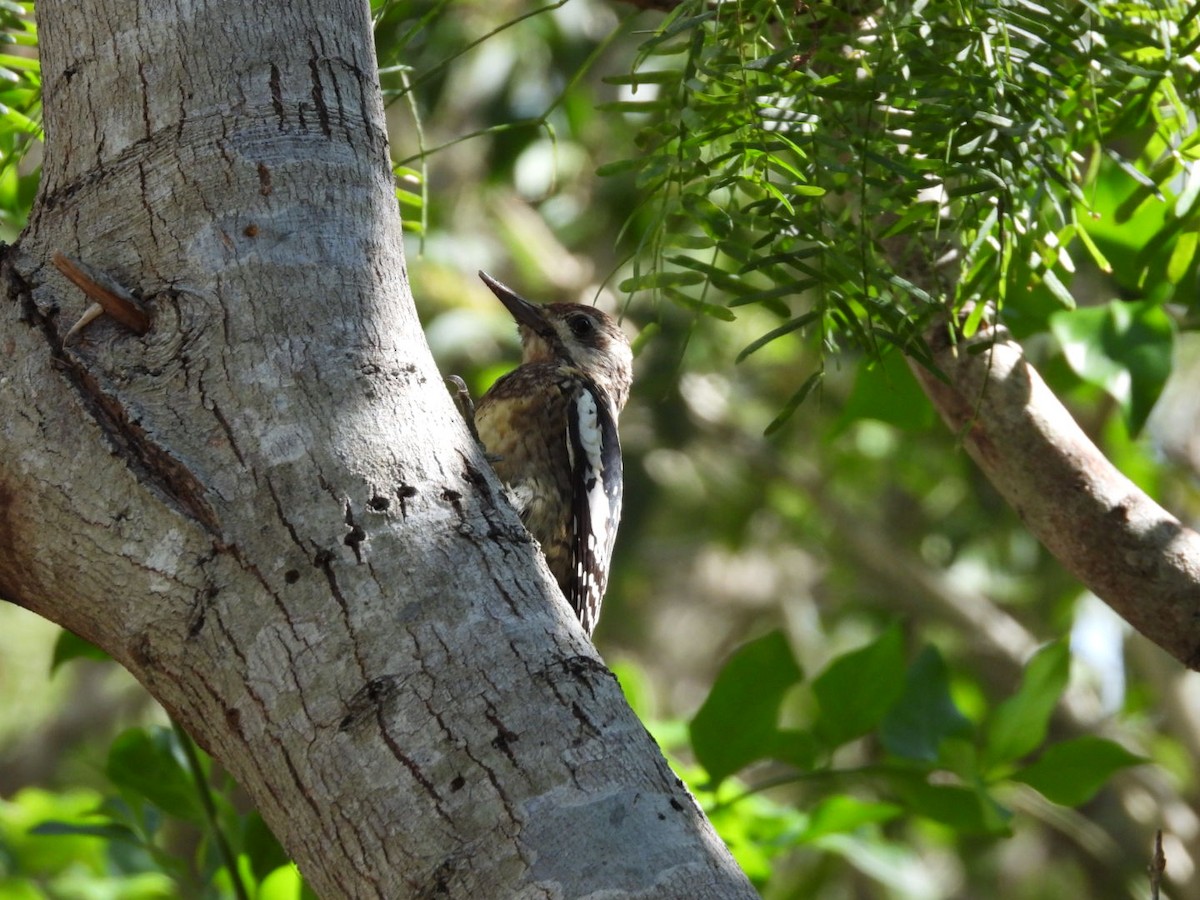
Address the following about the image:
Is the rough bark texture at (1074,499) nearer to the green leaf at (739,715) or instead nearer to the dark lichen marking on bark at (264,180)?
the green leaf at (739,715)

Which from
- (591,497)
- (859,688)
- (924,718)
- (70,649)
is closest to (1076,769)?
(924,718)

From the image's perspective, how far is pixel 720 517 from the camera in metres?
6.94

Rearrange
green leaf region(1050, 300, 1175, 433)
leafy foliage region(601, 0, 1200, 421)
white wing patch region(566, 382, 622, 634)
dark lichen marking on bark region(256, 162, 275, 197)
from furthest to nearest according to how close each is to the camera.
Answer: white wing patch region(566, 382, 622, 634)
green leaf region(1050, 300, 1175, 433)
leafy foliage region(601, 0, 1200, 421)
dark lichen marking on bark region(256, 162, 275, 197)

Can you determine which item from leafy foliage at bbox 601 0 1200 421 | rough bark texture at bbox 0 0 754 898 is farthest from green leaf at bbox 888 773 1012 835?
rough bark texture at bbox 0 0 754 898

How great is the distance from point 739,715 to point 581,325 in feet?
5.99

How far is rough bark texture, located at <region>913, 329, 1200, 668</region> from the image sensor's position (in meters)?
1.98

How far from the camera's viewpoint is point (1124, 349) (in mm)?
2414

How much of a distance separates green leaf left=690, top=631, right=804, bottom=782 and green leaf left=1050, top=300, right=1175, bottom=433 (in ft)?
2.54

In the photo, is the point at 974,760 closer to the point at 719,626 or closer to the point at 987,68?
the point at 987,68

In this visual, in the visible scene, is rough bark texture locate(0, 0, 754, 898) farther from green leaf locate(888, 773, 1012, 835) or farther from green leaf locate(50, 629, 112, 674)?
green leaf locate(888, 773, 1012, 835)

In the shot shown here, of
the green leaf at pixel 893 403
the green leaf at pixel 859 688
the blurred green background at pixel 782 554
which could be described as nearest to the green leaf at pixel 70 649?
the blurred green background at pixel 782 554

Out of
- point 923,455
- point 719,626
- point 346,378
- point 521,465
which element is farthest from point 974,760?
point 719,626

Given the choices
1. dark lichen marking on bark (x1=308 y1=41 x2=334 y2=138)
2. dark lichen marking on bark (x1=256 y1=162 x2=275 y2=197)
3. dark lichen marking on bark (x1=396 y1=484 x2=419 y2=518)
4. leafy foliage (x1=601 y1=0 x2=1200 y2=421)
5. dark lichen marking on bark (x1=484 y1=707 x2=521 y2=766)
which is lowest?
dark lichen marking on bark (x1=484 y1=707 x2=521 y2=766)

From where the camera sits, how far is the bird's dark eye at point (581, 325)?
4137mm
